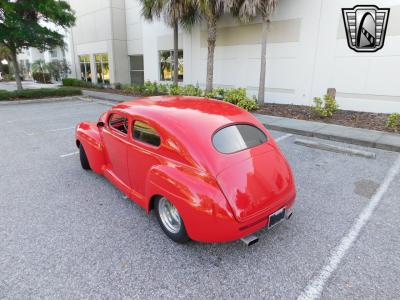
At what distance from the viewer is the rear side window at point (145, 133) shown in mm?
3010

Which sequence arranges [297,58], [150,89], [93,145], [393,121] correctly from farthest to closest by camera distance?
[150,89] → [297,58] → [393,121] → [93,145]

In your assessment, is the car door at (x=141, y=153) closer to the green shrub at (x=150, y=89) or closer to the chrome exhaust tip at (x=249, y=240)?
the chrome exhaust tip at (x=249, y=240)

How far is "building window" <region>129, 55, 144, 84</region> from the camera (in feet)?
67.1

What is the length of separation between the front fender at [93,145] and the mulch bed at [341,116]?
687 centimetres

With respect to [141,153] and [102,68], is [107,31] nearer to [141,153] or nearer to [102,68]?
[102,68]

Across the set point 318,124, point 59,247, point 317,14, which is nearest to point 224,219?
point 59,247

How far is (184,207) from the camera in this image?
2.53 m

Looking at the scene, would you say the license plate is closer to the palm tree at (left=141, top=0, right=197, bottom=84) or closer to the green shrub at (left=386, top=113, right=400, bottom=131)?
the green shrub at (left=386, top=113, right=400, bottom=131)

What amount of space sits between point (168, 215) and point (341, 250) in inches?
76.5

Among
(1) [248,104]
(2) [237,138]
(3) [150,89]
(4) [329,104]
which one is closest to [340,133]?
(4) [329,104]

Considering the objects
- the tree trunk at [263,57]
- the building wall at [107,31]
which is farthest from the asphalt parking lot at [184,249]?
the building wall at [107,31]

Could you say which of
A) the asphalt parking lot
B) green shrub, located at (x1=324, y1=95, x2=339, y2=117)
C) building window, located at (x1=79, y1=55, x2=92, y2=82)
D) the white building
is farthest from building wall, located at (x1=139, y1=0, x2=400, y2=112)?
building window, located at (x1=79, y1=55, x2=92, y2=82)

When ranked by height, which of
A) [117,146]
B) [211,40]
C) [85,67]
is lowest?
[117,146]

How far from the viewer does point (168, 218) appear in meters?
3.01
